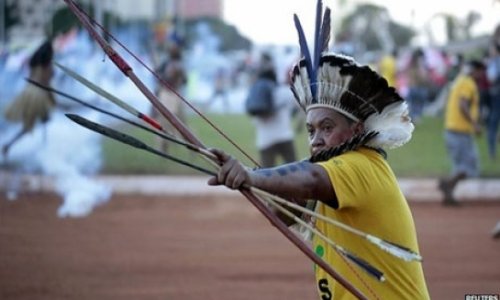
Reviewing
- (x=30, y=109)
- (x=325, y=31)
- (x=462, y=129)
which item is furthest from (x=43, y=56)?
(x=325, y=31)

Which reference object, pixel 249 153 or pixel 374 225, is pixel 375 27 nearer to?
pixel 249 153

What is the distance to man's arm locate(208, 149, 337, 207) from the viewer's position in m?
3.55

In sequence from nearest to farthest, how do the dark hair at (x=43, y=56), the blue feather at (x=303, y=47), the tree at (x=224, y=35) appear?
the blue feather at (x=303, y=47)
the dark hair at (x=43, y=56)
the tree at (x=224, y=35)

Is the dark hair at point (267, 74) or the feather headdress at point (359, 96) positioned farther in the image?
the dark hair at point (267, 74)

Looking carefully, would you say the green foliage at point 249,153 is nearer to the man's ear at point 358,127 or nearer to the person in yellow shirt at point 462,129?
the person in yellow shirt at point 462,129

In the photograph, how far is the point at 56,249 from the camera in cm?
1060

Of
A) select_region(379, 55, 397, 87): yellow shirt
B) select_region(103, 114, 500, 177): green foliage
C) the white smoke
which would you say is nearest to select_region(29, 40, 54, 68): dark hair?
the white smoke

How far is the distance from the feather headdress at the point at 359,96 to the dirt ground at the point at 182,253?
4.19 m

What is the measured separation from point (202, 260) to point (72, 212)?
13.9 feet

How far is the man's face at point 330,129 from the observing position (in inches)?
161

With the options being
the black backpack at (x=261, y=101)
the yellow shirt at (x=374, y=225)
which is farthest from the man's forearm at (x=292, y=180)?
the black backpack at (x=261, y=101)

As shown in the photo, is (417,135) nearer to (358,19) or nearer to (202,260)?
(202,260)

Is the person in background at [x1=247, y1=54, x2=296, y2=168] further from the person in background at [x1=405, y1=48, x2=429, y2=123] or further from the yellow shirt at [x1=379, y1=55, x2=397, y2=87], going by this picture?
the person in background at [x1=405, y1=48, x2=429, y2=123]

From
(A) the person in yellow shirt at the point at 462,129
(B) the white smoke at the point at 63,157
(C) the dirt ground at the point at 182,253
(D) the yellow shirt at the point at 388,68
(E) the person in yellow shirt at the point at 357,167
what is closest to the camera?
(E) the person in yellow shirt at the point at 357,167
